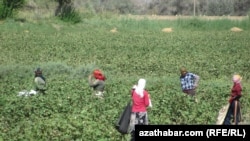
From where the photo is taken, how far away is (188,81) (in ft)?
47.0

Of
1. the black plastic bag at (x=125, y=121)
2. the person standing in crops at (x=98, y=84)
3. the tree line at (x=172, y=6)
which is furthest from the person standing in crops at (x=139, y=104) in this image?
the tree line at (x=172, y=6)

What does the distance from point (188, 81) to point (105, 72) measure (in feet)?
24.0

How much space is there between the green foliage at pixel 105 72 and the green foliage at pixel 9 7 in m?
2.56

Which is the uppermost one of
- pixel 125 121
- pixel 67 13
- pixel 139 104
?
pixel 139 104

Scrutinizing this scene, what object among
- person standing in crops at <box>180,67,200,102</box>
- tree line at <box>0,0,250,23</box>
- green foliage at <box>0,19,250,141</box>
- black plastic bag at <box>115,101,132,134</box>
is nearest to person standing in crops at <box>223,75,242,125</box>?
green foliage at <box>0,19,250,141</box>

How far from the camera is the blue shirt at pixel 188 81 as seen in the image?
14234 mm

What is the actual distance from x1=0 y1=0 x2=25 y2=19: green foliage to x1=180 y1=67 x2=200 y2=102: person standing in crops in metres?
30.7

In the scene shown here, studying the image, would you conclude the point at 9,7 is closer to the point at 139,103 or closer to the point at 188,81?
the point at 188,81

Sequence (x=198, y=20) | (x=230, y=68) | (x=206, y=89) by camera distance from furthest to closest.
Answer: (x=198, y=20)
(x=230, y=68)
(x=206, y=89)

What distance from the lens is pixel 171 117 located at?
12.1m

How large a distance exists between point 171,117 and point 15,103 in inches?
158

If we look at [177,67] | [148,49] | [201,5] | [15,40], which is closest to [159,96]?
[177,67]

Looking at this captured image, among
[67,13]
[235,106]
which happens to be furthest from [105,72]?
[67,13]

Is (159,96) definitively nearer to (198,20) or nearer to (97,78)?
(97,78)
